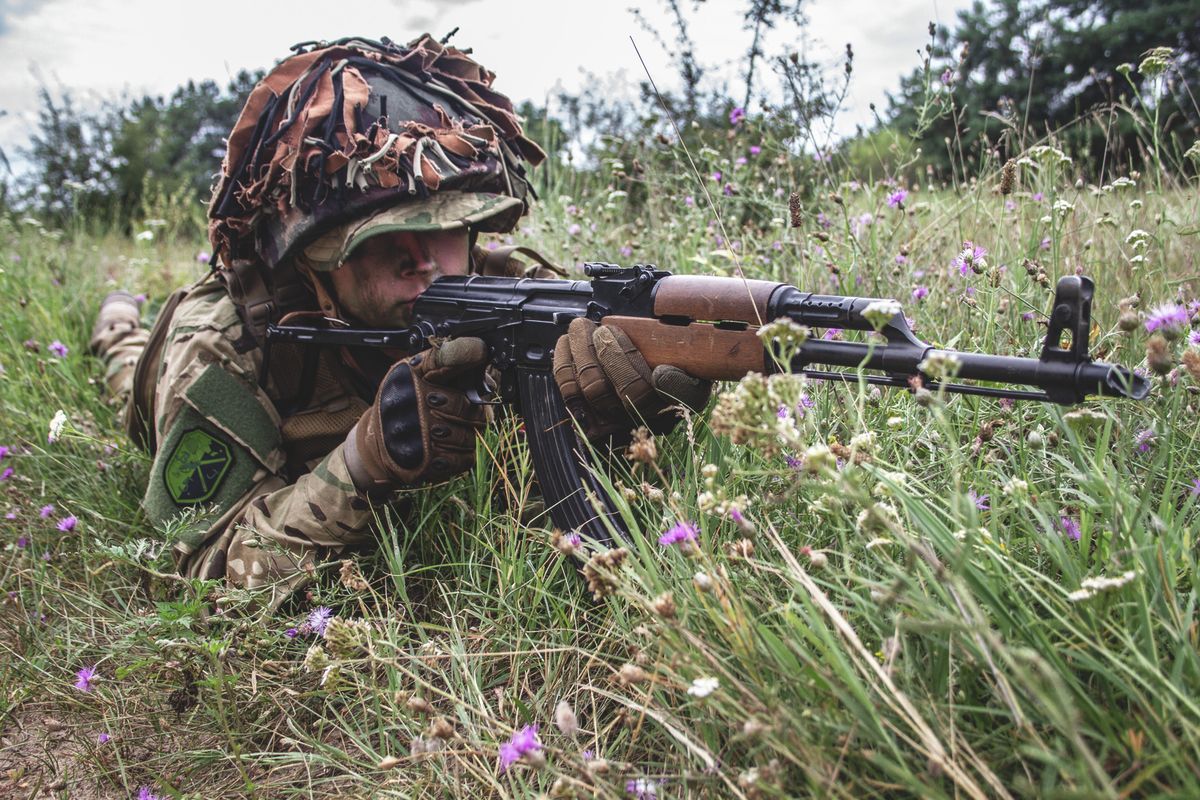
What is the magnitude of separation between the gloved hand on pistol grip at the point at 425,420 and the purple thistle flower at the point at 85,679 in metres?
0.84

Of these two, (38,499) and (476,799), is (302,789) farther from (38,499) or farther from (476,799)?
(38,499)

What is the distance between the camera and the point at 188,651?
80.7 inches

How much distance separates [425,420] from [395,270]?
0.54 metres

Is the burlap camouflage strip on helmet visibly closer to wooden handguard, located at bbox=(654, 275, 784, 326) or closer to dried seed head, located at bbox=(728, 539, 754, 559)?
wooden handguard, located at bbox=(654, 275, 784, 326)

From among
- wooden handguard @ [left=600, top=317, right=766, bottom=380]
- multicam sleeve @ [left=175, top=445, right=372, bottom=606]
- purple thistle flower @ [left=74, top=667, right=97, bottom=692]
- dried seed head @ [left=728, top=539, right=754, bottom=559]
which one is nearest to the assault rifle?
wooden handguard @ [left=600, top=317, right=766, bottom=380]

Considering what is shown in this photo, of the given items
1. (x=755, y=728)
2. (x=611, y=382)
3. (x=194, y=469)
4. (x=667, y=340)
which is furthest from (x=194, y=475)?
(x=755, y=728)

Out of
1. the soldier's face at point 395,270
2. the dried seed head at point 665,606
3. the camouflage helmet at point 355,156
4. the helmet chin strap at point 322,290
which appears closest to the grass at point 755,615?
the dried seed head at point 665,606

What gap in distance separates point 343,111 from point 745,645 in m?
2.04

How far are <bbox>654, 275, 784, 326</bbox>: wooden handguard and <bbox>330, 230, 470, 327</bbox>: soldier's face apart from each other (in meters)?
0.92

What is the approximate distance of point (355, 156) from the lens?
8.04 ft

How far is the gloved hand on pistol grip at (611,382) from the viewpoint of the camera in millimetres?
1967

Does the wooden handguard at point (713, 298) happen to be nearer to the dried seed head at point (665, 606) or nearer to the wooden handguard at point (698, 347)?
the wooden handguard at point (698, 347)

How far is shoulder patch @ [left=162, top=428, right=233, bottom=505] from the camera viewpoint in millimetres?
2602

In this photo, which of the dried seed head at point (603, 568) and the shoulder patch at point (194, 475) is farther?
the shoulder patch at point (194, 475)
